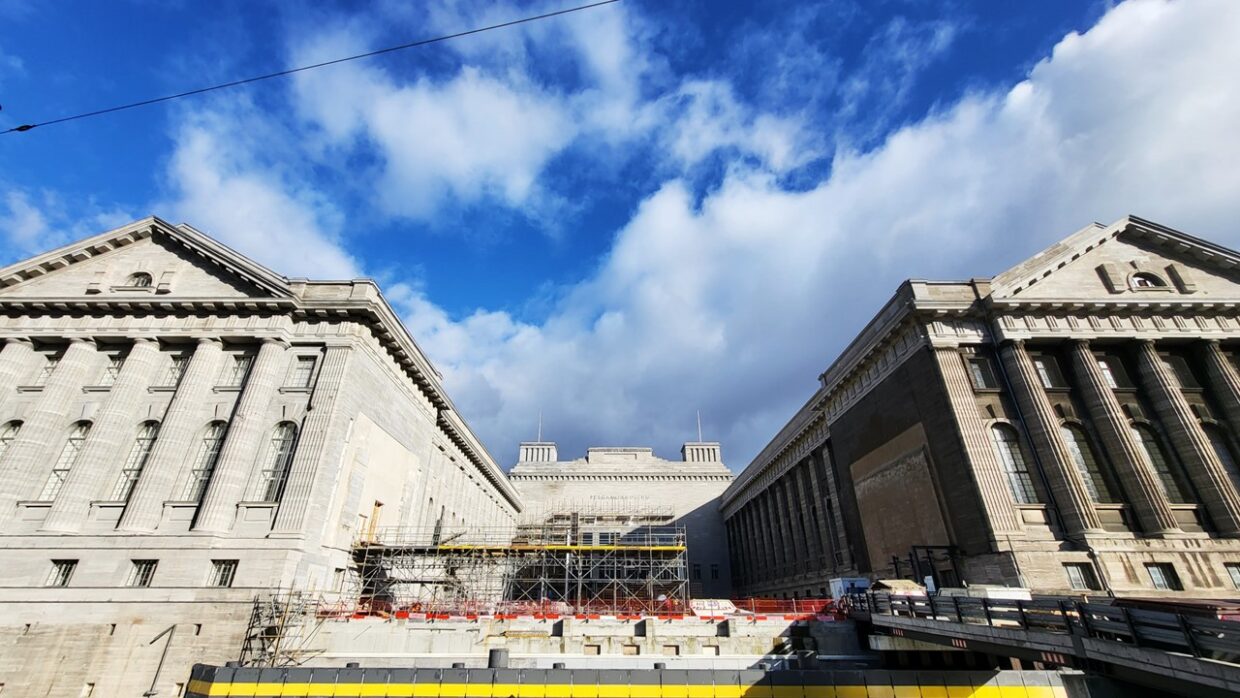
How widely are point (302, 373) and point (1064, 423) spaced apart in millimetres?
37193

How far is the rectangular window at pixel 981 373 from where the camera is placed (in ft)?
83.1

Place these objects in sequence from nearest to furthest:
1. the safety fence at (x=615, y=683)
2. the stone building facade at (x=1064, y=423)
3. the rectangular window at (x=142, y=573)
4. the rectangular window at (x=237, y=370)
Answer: the safety fence at (x=615, y=683)
the rectangular window at (x=142, y=573)
the stone building facade at (x=1064, y=423)
the rectangular window at (x=237, y=370)

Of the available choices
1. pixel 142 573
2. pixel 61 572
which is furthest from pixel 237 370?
pixel 61 572

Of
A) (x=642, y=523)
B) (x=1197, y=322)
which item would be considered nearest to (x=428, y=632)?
(x=1197, y=322)

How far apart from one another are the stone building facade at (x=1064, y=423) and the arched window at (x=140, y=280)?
3992cm

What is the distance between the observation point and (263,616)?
20.2 meters

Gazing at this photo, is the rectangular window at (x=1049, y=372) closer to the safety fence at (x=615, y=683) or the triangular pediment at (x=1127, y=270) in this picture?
the triangular pediment at (x=1127, y=270)

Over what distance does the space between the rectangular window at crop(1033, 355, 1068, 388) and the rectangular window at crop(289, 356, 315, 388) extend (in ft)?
118

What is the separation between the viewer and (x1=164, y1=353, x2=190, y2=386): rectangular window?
2652 cm

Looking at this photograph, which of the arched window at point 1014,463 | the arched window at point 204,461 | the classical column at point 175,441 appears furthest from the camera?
the arched window at point 204,461

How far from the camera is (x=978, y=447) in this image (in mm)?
23203

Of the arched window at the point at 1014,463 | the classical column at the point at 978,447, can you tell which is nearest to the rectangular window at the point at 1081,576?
the classical column at the point at 978,447

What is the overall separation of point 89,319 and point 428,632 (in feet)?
81.3

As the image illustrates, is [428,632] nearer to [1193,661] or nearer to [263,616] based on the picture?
[263,616]
